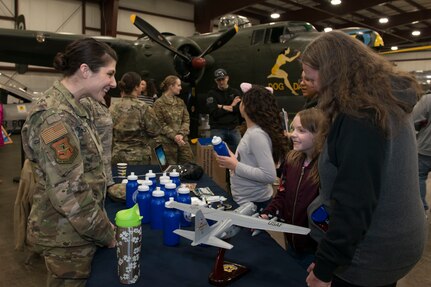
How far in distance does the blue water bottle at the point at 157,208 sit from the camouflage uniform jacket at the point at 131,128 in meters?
2.05

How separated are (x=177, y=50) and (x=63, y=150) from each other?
6.53m

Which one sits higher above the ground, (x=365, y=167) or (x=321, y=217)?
(x=365, y=167)

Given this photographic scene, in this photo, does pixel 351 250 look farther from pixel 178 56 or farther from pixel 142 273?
pixel 178 56

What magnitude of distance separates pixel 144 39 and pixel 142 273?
8.00 metres

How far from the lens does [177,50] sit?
769cm

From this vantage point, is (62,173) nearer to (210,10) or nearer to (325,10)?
(210,10)

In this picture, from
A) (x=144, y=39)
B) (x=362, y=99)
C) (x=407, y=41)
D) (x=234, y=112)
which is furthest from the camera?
(x=407, y=41)

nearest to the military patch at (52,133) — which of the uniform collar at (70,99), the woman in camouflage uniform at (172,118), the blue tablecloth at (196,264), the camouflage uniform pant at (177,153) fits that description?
the uniform collar at (70,99)

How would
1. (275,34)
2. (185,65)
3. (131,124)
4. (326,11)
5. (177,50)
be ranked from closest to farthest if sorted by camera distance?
1. (131,124)
2. (275,34)
3. (177,50)
4. (185,65)
5. (326,11)

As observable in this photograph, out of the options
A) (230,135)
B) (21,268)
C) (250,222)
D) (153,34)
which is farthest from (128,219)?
(153,34)

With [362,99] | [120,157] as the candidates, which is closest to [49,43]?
[120,157]

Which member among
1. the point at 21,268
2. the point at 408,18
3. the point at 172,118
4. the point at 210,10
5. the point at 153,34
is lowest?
the point at 21,268

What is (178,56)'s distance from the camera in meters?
7.73

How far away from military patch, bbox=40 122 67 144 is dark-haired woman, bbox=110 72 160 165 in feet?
7.94
